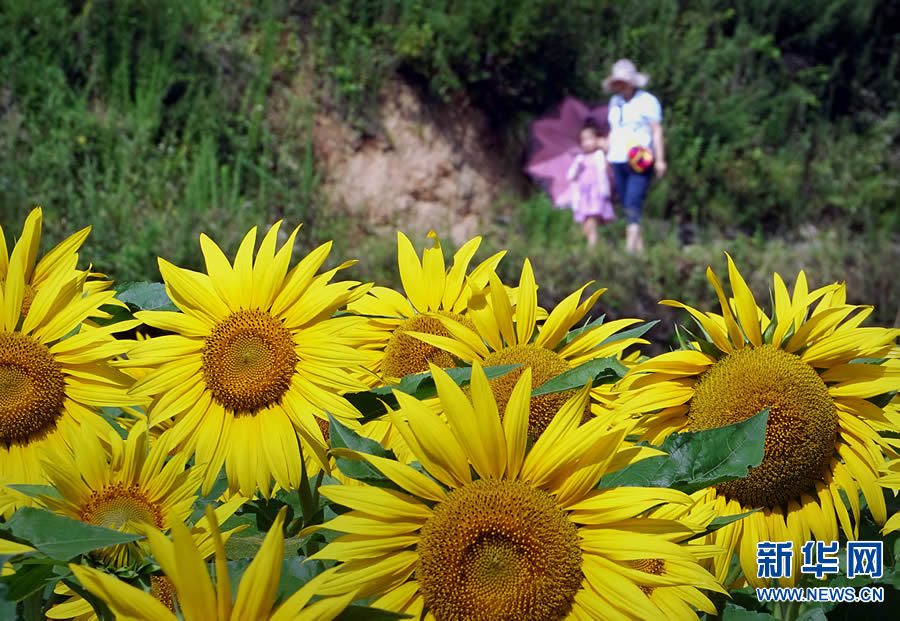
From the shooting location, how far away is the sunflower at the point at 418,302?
1.31m

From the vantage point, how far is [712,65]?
10680 millimetres

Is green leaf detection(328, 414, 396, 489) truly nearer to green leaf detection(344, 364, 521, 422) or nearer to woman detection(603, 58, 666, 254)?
green leaf detection(344, 364, 521, 422)

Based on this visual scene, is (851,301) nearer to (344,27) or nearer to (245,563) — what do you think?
(344,27)

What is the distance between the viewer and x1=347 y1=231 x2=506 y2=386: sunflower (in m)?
1.31

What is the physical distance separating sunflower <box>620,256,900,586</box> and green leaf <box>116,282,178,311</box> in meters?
0.62

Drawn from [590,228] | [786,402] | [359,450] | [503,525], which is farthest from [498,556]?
[590,228]

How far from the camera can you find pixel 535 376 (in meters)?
1.20

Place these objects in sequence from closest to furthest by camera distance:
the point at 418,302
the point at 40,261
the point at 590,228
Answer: the point at 40,261
the point at 418,302
the point at 590,228

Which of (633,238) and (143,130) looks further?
(633,238)

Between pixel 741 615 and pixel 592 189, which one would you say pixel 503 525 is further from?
pixel 592 189

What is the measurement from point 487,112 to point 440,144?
820 mm

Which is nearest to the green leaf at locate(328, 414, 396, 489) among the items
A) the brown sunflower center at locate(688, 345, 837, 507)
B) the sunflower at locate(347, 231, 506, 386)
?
the sunflower at locate(347, 231, 506, 386)

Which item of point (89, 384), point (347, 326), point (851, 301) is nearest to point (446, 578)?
point (347, 326)

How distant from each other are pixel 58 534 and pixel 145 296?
0.54 metres
